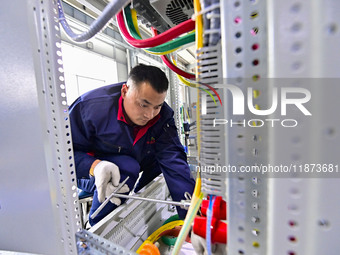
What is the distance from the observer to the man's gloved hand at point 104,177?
86cm

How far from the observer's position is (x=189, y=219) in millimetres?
323

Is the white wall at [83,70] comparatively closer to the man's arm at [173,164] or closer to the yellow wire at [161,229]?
the man's arm at [173,164]

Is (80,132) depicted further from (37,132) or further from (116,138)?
(37,132)

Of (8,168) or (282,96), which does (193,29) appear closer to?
(282,96)

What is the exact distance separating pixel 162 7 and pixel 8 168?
717mm

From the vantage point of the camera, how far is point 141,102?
101 cm

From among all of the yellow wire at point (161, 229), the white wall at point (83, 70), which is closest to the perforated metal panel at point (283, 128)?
the yellow wire at point (161, 229)

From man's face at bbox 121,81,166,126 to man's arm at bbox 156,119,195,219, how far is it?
22cm

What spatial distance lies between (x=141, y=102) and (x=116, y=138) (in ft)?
0.99

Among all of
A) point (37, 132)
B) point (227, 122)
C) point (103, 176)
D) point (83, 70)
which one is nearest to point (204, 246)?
point (227, 122)

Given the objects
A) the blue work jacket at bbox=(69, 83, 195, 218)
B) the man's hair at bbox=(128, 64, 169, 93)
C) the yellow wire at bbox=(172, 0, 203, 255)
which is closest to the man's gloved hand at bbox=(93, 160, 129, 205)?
the blue work jacket at bbox=(69, 83, 195, 218)

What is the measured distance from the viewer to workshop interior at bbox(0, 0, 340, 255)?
0.72ft

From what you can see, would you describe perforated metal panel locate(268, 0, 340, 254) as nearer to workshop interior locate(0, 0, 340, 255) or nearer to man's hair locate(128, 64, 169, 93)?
workshop interior locate(0, 0, 340, 255)

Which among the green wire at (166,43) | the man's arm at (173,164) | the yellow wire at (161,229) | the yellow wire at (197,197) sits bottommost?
the yellow wire at (161,229)
